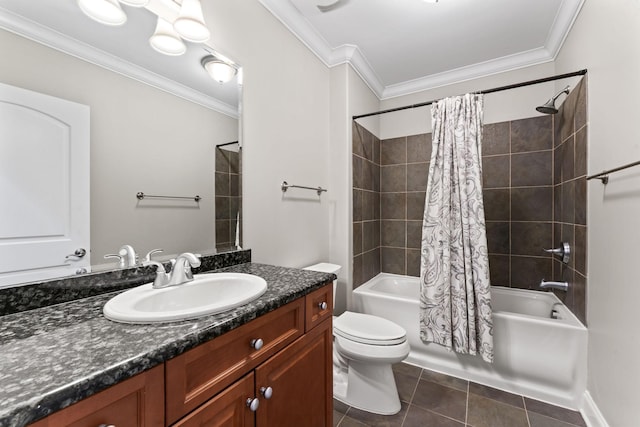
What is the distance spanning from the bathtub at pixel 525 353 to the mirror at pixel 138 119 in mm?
1495

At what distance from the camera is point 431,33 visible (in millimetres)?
2057

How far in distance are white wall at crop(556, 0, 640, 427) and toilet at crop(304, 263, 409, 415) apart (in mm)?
933

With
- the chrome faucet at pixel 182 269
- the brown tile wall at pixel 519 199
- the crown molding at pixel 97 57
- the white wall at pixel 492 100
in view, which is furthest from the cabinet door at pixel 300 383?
the white wall at pixel 492 100

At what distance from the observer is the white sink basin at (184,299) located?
2.38 feet

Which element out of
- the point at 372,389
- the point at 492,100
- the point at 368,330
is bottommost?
the point at 372,389

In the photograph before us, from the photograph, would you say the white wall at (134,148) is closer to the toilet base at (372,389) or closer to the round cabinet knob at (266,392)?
the round cabinet knob at (266,392)

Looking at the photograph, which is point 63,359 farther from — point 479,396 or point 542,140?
point 542,140

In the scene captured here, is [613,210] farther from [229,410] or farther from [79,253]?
[79,253]

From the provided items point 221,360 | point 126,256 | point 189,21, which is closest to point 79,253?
point 126,256

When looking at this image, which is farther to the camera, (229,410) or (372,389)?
(372,389)

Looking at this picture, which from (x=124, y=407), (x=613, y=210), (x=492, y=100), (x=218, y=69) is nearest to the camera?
(x=124, y=407)

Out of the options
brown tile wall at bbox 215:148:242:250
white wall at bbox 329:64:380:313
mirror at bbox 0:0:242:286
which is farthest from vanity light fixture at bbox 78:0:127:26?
white wall at bbox 329:64:380:313

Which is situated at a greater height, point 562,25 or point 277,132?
point 562,25

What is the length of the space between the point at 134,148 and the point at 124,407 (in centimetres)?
91
